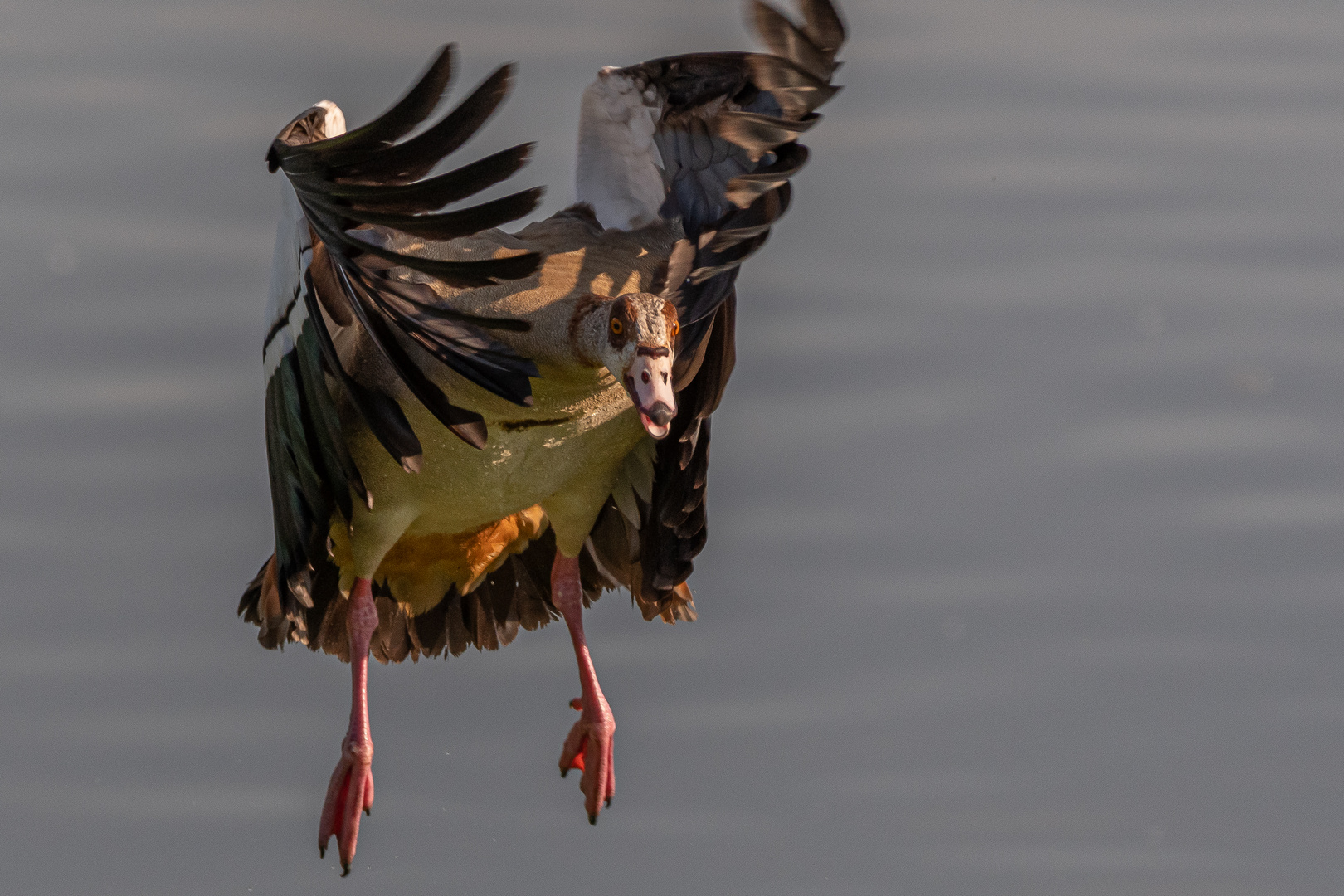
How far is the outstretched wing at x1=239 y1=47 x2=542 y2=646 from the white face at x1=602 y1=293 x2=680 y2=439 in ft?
0.87

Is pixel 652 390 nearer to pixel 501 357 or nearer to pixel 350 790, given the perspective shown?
pixel 501 357

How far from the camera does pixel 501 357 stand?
569 cm

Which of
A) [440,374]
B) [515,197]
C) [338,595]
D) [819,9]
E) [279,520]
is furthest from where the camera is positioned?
[338,595]

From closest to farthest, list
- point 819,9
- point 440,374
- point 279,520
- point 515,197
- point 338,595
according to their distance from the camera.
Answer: point 515,197 < point 819,9 < point 440,374 < point 279,520 < point 338,595

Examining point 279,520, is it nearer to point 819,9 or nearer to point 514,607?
point 514,607

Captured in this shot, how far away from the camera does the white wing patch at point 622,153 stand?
635cm

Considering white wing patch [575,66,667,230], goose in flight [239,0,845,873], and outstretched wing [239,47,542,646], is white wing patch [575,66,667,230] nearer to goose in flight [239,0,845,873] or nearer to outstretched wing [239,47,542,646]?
goose in flight [239,0,845,873]

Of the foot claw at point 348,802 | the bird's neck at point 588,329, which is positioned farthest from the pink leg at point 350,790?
the bird's neck at point 588,329

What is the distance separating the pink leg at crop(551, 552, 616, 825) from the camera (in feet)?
22.6

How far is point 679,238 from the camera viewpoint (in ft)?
20.3

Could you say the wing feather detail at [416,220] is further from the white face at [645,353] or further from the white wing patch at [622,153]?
the white wing patch at [622,153]

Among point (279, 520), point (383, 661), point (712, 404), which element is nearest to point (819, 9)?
point (712, 404)

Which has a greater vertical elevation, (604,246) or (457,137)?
(457,137)

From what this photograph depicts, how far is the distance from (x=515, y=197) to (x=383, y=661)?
284cm
